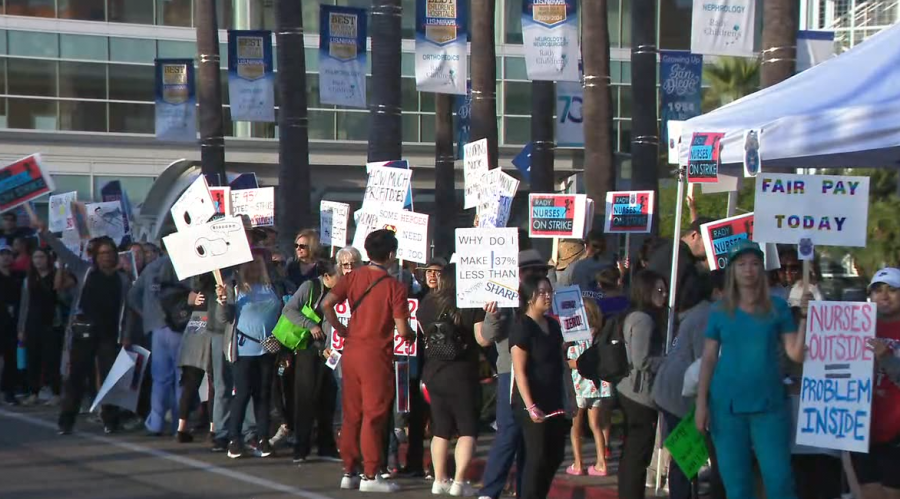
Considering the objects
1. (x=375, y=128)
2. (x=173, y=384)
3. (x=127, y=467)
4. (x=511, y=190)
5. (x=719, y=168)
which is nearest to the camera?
(x=719, y=168)

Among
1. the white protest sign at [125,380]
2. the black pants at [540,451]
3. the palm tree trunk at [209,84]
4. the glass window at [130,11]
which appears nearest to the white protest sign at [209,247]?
the white protest sign at [125,380]

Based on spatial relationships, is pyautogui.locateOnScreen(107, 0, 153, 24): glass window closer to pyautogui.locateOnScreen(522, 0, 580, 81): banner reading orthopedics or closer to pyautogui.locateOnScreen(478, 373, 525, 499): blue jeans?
pyautogui.locateOnScreen(522, 0, 580, 81): banner reading orthopedics

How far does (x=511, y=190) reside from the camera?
1315 cm

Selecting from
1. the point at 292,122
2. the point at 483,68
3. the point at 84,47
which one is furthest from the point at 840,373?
the point at 84,47

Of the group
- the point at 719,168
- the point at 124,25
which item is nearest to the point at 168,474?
the point at 719,168

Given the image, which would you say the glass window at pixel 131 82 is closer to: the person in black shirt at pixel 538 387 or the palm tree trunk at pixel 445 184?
the palm tree trunk at pixel 445 184

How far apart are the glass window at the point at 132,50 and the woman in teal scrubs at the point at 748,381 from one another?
115ft

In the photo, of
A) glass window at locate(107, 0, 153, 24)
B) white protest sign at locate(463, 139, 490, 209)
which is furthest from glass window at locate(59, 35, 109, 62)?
white protest sign at locate(463, 139, 490, 209)

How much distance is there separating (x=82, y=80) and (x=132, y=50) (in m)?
1.62

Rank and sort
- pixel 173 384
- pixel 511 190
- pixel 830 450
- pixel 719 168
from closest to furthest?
pixel 830 450 < pixel 719 168 < pixel 511 190 < pixel 173 384

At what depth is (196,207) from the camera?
540 inches

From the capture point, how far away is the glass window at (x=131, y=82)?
4072 cm

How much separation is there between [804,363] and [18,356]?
1219 centimetres

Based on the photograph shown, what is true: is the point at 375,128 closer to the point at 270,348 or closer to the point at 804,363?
the point at 270,348
